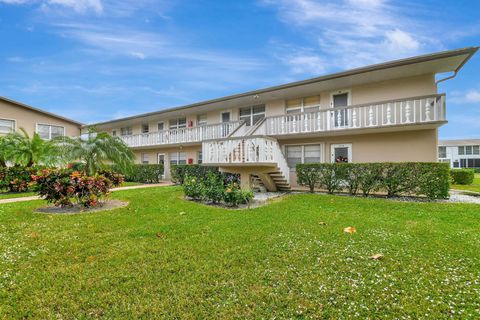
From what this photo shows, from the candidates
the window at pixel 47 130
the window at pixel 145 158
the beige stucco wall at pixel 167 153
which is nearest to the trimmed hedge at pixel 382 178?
the beige stucco wall at pixel 167 153

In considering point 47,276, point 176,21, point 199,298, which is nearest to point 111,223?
point 47,276

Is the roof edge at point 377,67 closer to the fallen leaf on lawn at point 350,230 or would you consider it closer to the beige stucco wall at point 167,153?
the beige stucco wall at point 167,153

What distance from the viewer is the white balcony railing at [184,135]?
16.8m

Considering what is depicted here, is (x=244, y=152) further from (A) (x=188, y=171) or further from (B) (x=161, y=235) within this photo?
(B) (x=161, y=235)

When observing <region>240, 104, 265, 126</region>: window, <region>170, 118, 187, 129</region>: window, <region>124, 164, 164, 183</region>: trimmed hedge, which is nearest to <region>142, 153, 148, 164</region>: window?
<region>124, 164, 164, 183</region>: trimmed hedge

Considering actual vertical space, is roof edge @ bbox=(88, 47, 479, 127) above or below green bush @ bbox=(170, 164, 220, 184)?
above

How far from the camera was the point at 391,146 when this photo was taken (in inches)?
490

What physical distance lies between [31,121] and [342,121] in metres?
28.8

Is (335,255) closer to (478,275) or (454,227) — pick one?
(478,275)

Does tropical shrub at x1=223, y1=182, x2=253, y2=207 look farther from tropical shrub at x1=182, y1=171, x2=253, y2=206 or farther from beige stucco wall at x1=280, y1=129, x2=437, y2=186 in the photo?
beige stucco wall at x1=280, y1=129, x2=437, y2=186

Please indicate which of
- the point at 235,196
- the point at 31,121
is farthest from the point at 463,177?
the point at 31,121

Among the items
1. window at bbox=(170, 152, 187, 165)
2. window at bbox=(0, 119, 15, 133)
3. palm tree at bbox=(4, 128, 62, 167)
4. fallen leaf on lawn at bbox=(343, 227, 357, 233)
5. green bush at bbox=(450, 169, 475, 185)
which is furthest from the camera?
window at bbox=(0, 119, 15, 133)

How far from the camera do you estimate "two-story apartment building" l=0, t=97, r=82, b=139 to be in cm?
2242

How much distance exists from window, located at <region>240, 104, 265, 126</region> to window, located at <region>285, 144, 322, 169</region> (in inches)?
123
